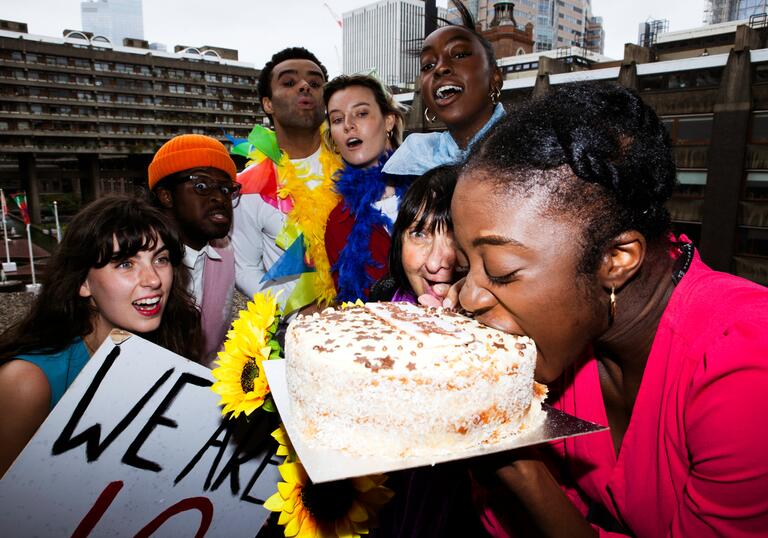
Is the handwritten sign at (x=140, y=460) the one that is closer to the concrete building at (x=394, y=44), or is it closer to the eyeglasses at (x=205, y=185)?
the eyeglasses at (x=205, y=185)

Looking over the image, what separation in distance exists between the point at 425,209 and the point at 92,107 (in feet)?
185

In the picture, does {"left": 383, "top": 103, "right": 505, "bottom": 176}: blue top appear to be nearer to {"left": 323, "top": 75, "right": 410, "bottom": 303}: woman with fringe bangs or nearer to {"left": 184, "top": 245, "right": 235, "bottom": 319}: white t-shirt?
{"left": 323, "top": 75, "right": 410, "bottom": 303}: woman with fringe bangs

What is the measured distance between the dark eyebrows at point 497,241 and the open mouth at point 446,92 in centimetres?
191

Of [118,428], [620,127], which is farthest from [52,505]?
[620,127]

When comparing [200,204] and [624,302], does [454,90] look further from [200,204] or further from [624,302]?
[624,302]

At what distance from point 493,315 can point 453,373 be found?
183mm

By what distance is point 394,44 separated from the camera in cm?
340

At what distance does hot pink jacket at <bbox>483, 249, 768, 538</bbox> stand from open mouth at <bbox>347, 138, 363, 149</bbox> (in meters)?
2.25

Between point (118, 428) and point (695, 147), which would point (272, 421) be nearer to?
point (118, 428)

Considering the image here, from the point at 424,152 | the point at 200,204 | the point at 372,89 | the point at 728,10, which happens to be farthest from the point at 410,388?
the point at 728,10

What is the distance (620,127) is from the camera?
1.07 meters

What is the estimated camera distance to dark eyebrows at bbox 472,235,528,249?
1043 millimetres

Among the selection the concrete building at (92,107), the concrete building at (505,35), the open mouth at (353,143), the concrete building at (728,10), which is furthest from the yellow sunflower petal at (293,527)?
the concrete building at (728,10)

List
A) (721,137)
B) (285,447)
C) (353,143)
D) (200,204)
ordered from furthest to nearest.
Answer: (721,137)
(353,143)
(200,204)
(285,447)
